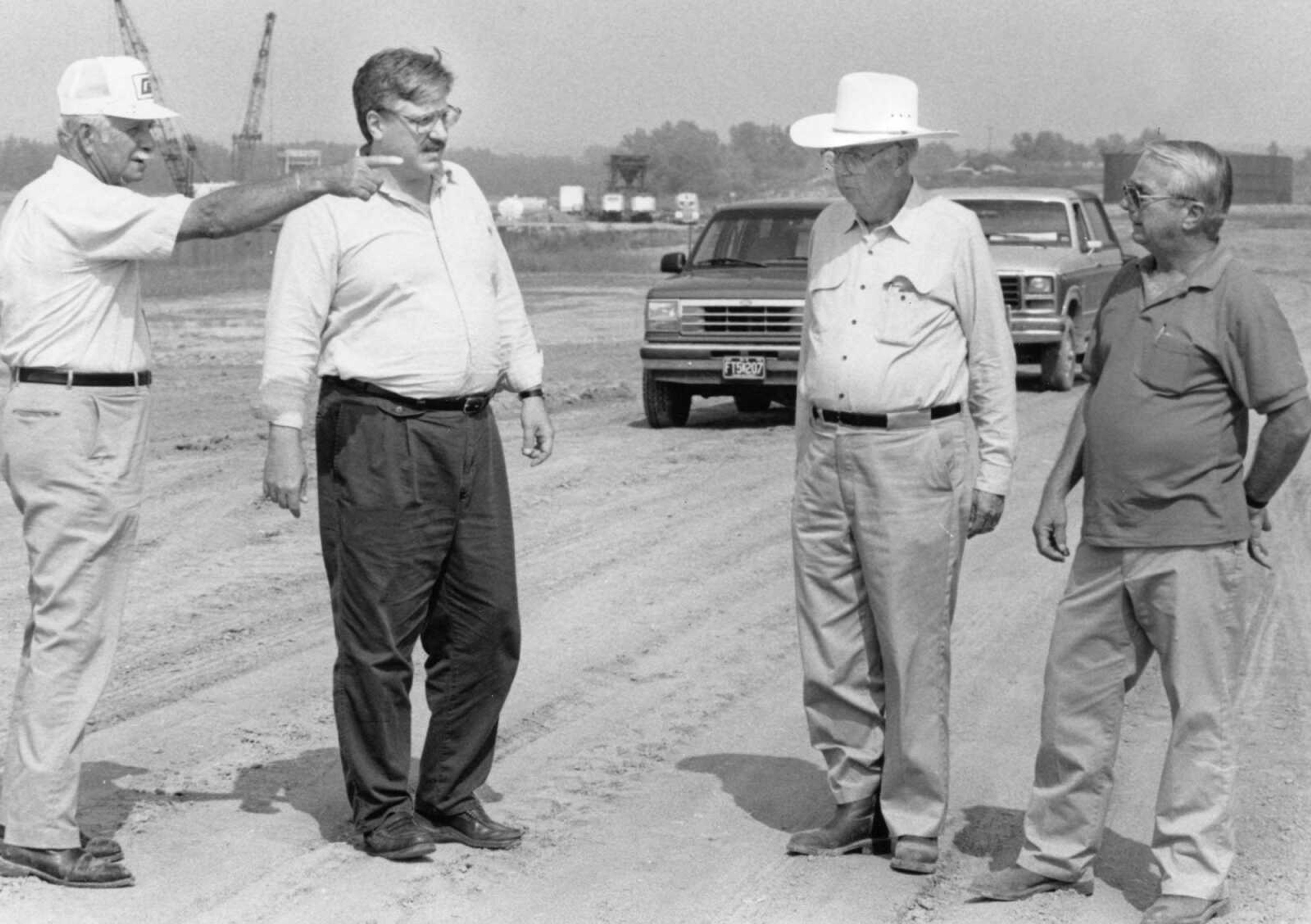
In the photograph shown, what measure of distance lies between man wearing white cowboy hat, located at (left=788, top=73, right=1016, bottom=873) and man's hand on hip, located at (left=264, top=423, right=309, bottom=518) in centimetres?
145

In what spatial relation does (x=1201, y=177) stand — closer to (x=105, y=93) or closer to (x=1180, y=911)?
(x=1180, y=911)

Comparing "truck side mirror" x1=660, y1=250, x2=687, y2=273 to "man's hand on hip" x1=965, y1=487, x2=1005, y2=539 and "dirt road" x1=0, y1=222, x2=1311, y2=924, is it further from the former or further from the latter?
"man's hand on hip" x1=965, y1=487, x2=1005, y2=539

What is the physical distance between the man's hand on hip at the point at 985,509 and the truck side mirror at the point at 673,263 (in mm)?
11160

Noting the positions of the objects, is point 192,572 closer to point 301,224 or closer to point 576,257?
point 301,224

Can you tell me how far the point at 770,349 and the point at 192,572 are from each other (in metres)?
7.21

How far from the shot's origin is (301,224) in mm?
5762

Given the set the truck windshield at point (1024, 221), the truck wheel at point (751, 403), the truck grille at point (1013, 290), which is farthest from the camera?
the truck windshield at point (1024, 221)

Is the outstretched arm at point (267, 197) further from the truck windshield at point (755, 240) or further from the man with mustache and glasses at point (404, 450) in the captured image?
the truck windshield at point (755, 240)

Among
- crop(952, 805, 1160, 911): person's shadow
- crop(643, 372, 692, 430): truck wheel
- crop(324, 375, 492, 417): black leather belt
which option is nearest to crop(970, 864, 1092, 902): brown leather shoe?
crop(952, 805, 1160, 911): person's shadow

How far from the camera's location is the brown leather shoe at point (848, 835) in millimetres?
5969

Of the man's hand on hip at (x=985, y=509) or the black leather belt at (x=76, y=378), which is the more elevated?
the black leather belt at (x=76, y=378)

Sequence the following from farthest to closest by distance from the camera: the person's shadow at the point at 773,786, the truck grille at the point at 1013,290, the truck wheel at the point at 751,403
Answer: the truck grille at the point at 1013,290 → the truck wheel at the point at 751,403 → the person's shadow at the point at 773,786

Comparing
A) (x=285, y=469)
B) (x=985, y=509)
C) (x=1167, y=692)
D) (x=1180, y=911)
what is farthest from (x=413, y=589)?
(x=1180, y=911)

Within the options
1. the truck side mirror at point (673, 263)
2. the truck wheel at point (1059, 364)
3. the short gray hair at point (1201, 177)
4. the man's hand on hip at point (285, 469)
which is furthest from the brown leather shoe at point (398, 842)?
the truck wheel at point (1059, 364)
